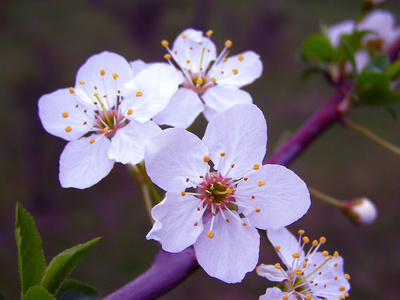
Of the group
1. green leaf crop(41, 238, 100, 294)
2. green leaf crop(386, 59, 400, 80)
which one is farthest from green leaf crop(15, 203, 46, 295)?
green leaf crop(386, 59, 400, 80)

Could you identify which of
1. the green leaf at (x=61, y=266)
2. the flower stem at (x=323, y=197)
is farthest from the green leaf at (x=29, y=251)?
the flower stem at (x=323, y=197)

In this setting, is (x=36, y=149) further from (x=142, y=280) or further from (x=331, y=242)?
(x=142, y=280)

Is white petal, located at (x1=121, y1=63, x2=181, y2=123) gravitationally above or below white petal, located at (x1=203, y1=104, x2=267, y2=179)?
above

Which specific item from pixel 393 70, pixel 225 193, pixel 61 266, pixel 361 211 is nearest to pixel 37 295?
pixel 61 266

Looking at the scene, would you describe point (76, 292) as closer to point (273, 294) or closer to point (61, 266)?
point (61, 266)

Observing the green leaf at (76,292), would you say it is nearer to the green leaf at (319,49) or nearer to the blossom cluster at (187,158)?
the blossom cluster at (187,158)

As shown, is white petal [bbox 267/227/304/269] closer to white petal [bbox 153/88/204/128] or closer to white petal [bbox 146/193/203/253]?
white petal [bbox 146/193/203/253]

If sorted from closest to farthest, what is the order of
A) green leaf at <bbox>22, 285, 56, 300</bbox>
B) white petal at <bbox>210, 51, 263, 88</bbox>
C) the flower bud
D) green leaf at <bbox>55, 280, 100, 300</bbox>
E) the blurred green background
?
green leaf at <bbox>22, 285, 56, 300</bbox> → green leaf at <bbox>55, 280, 100, 300</bbox> → white petal at <bbox>210, 51, 263, 88</bbox> → the flower bud → the blurred green background
